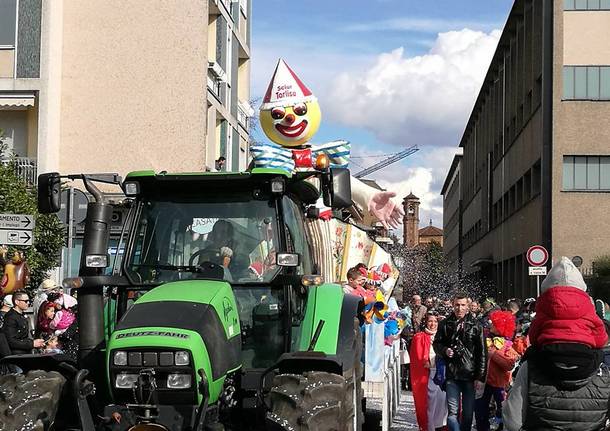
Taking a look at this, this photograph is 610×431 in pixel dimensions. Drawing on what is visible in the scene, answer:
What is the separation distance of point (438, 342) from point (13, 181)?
1222 centimetres

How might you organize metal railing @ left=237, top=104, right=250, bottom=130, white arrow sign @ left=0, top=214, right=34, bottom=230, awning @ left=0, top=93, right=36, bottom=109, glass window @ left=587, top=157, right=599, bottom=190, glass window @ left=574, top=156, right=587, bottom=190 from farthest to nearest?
1. glass window @ left=574, top=156, right=587, bottom=190
2. glass window @ left=587, top=157, right=599, bottom=190
3. metal railing @ left=237, top=104, right=250, bottom=130
4. awning @ left=0, top=93, right=36, bottom=109
5. white arrow sign @ left=0, top=214, right=34, bottom=230

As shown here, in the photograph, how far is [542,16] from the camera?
40344 mm

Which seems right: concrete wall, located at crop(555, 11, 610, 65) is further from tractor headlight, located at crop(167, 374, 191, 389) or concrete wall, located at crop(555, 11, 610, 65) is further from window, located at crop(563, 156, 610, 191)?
tractor headlight, located at crop(167, 374, 191, 389)

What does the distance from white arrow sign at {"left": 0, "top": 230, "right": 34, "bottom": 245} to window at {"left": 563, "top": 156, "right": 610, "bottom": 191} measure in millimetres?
28608

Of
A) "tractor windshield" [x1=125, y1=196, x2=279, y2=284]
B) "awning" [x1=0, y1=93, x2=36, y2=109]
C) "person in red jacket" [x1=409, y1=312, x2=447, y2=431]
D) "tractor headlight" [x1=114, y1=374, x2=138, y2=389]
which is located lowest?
"person in red jacket" [x1=409, y1=312, x2=447, y2=431]

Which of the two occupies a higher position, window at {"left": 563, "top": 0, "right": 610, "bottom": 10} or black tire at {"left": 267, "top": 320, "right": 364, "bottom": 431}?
window at {"left": 563, "top": 0, "right": 610, "bottom": 10}

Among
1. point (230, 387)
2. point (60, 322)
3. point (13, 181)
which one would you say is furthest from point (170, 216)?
point (13, 181)

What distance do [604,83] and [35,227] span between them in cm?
2607

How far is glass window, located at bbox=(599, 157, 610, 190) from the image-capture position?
38.7 metres

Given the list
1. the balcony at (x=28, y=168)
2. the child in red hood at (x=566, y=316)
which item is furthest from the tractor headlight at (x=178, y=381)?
the balcony at (x=28, y=168)

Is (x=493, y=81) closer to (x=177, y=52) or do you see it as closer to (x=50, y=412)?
(x=177, y=52)

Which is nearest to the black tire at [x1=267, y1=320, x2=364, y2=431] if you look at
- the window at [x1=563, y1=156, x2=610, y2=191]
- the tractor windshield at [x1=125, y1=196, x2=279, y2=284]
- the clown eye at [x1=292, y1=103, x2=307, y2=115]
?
the tractor windshield at [x1=125, y1=196, x2=279, y2=284]

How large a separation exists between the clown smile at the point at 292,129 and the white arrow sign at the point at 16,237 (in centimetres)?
395

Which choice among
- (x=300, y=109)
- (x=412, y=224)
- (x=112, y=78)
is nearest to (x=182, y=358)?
(x=300, y=109)
